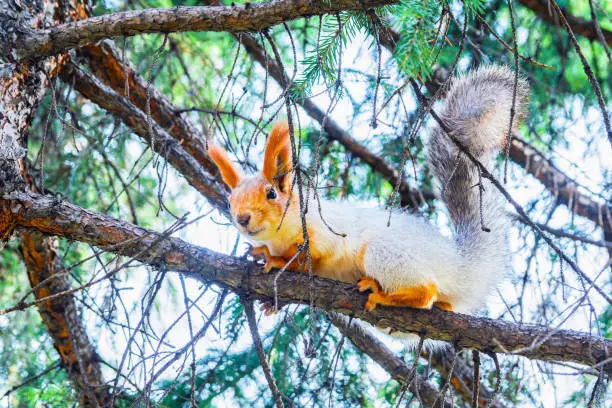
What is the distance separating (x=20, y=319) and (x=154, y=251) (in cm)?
176

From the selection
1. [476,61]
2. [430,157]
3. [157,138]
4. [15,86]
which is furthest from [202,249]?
[476,61]

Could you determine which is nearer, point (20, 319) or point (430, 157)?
point (430, 157)

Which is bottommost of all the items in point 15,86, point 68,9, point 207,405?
point 207,405

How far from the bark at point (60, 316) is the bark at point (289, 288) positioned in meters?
0.60

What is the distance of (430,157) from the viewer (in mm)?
2463

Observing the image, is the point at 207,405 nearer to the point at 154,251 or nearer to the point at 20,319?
the point at 154,251

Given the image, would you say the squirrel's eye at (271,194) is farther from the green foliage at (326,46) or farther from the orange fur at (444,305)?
the orange fur at (444,305)

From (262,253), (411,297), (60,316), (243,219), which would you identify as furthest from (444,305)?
(60,316)

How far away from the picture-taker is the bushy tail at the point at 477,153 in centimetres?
216

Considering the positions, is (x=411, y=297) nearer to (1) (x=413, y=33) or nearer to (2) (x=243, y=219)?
(2) (x=243, y=219)

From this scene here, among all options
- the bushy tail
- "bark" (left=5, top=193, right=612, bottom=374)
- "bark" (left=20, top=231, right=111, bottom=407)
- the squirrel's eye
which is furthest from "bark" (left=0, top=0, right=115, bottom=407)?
the bushy tail

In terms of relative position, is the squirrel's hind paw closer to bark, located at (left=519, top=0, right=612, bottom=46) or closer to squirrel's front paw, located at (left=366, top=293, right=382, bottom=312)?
squirrel's front paw, located at (left=366, top=293, right=382, bottom=312)

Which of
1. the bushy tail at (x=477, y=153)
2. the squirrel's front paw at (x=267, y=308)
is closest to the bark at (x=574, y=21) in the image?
the bushy tail at (x=477, y=153)

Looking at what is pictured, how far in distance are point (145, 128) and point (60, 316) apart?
0.84m
